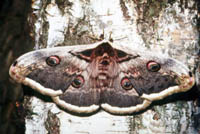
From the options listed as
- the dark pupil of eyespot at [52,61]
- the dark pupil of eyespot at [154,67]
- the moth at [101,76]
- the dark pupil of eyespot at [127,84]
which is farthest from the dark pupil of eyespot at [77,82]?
the dark pupil of eyespot at [154,67]

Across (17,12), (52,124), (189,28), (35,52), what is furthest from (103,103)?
(17,12)

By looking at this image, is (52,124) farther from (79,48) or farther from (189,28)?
(189,28)

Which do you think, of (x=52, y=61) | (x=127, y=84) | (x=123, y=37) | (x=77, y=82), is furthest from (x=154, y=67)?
(x=52, y=61)

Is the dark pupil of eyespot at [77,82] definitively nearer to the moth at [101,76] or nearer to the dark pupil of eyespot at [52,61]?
the moth at [101,76]

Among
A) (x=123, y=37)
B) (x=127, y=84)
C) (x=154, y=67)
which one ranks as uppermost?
(x=123, y=37)

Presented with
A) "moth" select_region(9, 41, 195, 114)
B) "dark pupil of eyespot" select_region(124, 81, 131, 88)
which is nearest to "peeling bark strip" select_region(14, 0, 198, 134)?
"moth" select_region(9, 41, 195, 114)

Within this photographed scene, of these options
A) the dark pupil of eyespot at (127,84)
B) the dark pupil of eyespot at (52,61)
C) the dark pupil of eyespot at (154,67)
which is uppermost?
the dark pupil of eyespot at (52,61)

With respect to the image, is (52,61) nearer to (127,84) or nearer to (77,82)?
(77,82)
